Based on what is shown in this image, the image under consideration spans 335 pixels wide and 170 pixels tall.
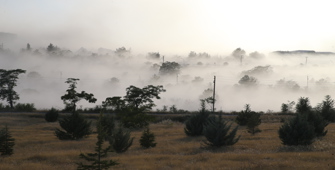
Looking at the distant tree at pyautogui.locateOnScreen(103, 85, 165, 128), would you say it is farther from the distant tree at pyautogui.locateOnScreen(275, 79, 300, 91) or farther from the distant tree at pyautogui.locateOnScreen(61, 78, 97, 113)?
the distant tree at pyautogui.locateOnScreen(275, 79, 300, 91)

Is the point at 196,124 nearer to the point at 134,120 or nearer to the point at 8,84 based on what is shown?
the point at 134,120

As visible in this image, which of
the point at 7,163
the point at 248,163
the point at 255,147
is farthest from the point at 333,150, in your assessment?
the point at 7,163

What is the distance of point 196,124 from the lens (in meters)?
30.5

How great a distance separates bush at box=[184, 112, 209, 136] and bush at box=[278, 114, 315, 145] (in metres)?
9.80

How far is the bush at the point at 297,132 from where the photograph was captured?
21688 mm

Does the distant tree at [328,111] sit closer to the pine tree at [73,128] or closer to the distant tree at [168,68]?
the pine tree at [73,128]

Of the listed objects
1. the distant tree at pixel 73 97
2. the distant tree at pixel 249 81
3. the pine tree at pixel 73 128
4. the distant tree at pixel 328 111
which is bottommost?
the pine tree at pixel 73 128

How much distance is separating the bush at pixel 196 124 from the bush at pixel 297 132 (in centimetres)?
980

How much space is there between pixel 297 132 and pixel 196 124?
11100 millimetres

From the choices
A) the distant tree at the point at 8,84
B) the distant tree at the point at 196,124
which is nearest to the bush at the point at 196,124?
the distant tree at the point at 196,124

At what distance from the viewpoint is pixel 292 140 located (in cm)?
2184

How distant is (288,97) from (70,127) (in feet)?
477

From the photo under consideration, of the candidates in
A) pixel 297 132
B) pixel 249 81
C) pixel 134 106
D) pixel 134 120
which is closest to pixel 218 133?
pixel 297 132

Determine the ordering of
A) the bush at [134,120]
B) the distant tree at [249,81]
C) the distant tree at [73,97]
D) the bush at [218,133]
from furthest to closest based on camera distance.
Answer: the distant tree at [249,81]
the distant tree at [73,97]
the bush at [134,120]
the bush at [218,133]
